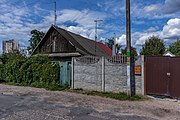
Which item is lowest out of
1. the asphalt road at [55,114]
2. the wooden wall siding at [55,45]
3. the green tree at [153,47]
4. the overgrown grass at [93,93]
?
the asphalt road at [55,114]

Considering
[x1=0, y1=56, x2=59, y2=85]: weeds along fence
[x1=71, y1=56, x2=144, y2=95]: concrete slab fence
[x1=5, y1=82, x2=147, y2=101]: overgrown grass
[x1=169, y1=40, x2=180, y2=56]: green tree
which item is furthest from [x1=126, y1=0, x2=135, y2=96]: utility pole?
[x1=169, y1=40, x2=180, y2=56]: green tree

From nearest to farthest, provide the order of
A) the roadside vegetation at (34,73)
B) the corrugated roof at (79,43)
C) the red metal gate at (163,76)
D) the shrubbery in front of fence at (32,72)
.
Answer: the red metal gate at (163,76) → the roadside vegetation at (34,73) → the shrubbery in front of fence at (32,72) → the corrugated roof at (79,43)

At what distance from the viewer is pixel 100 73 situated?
44.6 ft

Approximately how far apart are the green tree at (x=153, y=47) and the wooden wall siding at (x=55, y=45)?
2646 centimetres

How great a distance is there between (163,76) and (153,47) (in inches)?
1596

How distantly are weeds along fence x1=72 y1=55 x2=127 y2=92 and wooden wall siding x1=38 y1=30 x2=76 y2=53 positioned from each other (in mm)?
12362

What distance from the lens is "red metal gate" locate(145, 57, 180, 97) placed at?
1102 cm

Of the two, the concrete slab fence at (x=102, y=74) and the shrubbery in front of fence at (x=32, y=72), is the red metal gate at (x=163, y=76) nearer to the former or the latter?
the concrete slab fence at (x=102, y=74)

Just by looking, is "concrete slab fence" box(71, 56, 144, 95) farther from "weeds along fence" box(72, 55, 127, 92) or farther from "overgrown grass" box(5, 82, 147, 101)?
"overgrown grass" box(5, 82, 147, 101)

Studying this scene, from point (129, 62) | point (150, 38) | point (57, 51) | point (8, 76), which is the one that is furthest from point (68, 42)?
point (150, 38)

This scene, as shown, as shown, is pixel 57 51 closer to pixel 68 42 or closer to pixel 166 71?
pixel 68 42

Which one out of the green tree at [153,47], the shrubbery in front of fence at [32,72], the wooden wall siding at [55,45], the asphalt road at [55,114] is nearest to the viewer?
the asphalt road at [55,114]

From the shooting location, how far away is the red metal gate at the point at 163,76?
434 inches

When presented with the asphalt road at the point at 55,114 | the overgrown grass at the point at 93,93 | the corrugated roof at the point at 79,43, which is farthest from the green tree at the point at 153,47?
the asphalt road at the point at 55,114
